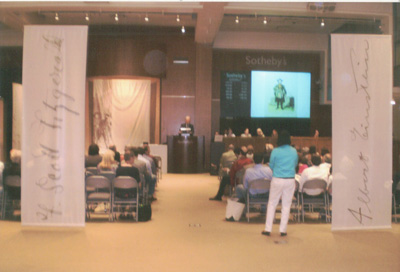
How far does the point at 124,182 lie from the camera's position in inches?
282

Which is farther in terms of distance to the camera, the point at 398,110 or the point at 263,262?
the point at 398,110

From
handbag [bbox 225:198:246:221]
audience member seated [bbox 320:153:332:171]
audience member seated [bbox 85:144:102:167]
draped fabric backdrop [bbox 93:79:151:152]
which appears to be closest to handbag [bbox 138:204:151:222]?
handbag [bbox 225:198:246:221]

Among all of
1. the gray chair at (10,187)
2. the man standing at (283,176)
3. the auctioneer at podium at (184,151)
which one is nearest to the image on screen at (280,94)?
the auctioneer at podium at (184,151)

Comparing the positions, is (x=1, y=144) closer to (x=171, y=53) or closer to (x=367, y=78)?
(x=171, y=53)

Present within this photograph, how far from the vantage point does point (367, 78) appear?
6566 mm

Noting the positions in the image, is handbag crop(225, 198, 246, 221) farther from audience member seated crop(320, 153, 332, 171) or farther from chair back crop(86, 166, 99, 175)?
chair back crop(86, 166, 99, 175)

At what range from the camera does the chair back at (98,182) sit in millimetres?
7082

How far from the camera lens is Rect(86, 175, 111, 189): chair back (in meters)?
7.08

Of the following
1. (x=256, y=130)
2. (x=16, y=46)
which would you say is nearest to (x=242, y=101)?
(x=256, y=130)

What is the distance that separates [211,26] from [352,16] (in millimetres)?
4144

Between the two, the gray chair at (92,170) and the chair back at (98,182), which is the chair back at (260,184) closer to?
the chair back at (98,182)
